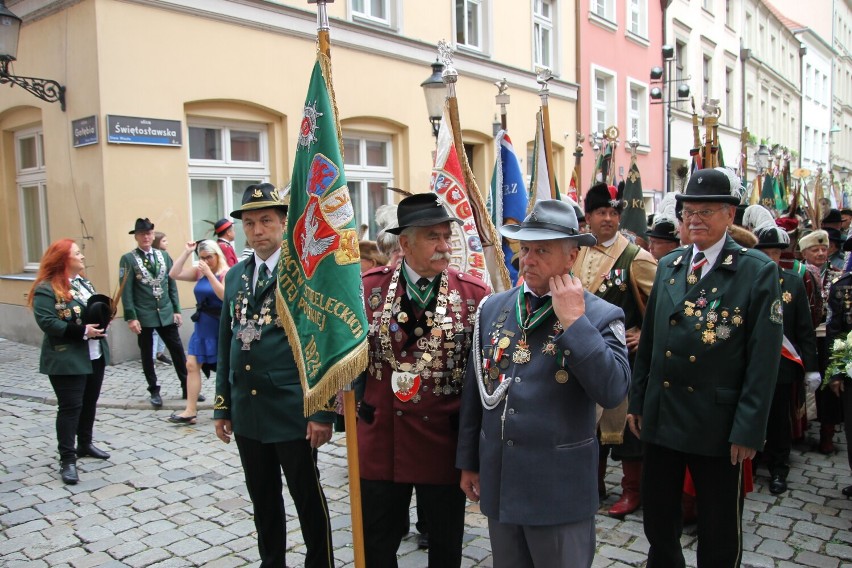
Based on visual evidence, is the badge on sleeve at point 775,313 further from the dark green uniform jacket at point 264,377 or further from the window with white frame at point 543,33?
the window with white frame at point 543,33

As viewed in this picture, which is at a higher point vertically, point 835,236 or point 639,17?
point 639,17

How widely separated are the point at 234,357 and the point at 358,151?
983 centimetres

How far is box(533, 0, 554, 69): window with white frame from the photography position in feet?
55.8

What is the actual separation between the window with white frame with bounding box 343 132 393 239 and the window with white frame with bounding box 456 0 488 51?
10.5 ft

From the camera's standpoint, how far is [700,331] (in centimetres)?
324

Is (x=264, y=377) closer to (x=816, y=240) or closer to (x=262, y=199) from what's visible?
(x=262, y=199)

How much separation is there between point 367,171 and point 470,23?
463 centimetres

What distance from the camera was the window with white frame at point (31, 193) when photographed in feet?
36.9

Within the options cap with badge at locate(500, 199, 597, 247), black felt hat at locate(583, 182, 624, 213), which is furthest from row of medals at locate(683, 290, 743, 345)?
black felt hat at locate(583, 182, 624, 213)

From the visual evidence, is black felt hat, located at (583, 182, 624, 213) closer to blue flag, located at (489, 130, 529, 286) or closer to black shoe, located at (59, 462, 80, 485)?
blue flag, located at (489, 130, 529, 286)

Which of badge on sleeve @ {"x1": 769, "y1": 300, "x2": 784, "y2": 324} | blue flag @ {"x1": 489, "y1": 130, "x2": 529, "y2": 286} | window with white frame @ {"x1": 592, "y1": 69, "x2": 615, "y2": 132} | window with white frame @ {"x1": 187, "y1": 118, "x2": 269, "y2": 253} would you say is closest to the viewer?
badge on sleeve @ {"x1": 769, "y1": 300, "x2": 784, "y2": 324}

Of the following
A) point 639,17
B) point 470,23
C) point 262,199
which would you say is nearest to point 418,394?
point 262,199

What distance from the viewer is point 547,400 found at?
8.46 feet

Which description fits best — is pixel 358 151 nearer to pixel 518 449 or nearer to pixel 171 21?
pixel 171 21
